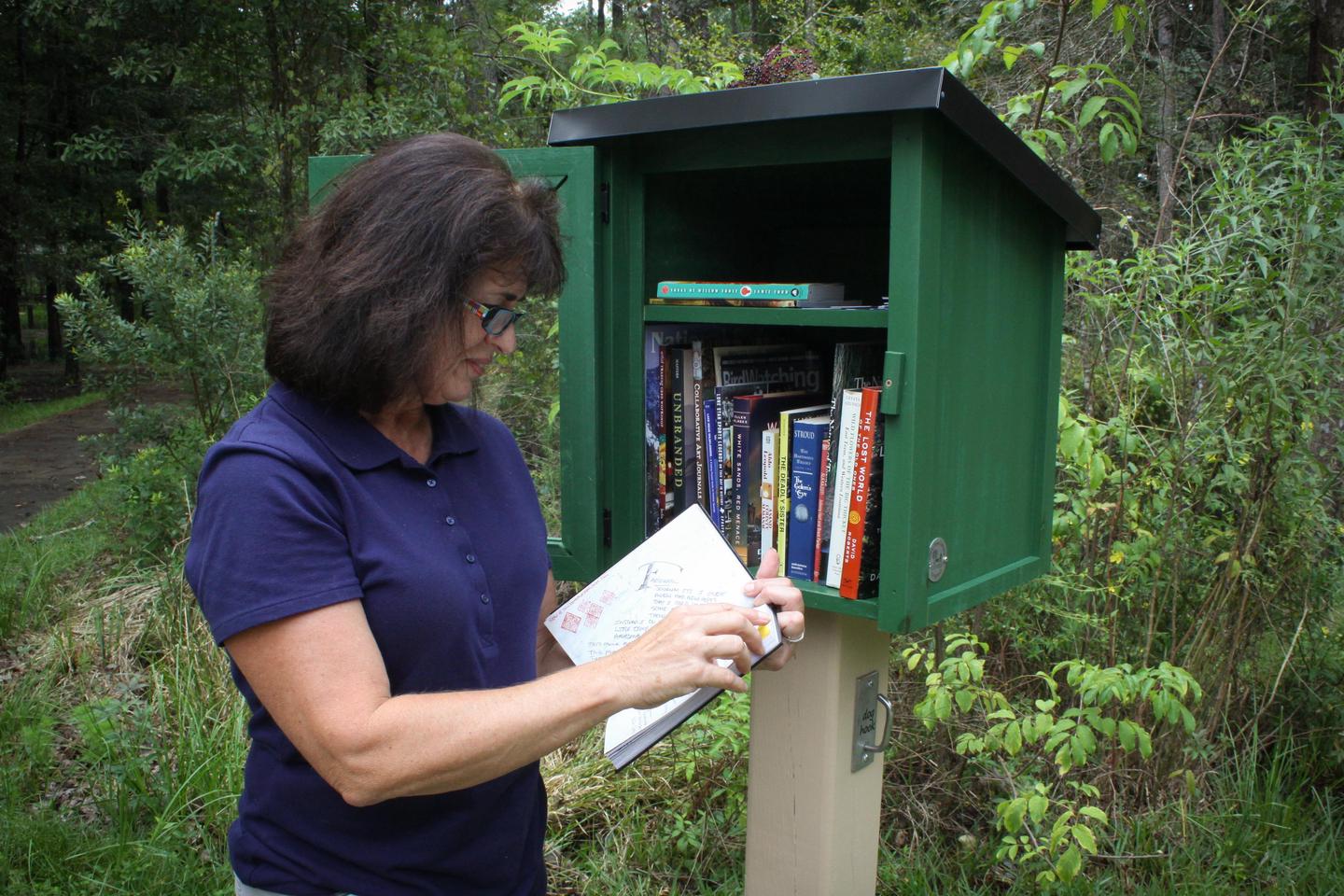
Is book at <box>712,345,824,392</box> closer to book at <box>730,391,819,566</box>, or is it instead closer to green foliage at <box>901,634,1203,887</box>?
book at <box>730,391,819,566</box>

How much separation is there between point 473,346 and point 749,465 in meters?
0.55

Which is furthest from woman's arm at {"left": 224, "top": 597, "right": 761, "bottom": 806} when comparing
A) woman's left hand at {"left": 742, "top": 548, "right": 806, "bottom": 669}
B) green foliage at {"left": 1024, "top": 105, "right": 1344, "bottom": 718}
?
green foliage at {"left": 1024, "top": 105, "right": 1344, "bottom": 718}

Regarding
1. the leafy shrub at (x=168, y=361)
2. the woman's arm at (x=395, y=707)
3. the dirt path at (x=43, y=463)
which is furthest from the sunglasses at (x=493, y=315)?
the dirt path at (x=43, y=463)

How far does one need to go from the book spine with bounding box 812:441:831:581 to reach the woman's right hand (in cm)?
32

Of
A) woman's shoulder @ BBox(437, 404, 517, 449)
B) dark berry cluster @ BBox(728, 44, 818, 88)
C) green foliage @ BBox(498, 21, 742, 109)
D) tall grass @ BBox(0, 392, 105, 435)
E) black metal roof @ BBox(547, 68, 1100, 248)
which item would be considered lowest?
tall grass @ BBox(0, 392, 105, 435)

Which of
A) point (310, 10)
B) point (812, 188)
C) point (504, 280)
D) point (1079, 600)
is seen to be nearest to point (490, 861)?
point (504, 280)

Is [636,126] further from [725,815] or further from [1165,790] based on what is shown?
[1165,790]

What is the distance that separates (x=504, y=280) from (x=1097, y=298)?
7.04 feet

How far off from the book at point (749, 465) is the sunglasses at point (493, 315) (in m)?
0.48

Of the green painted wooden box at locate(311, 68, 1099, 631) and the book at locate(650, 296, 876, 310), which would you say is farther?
the book at locate(650, 296, 876, 310)

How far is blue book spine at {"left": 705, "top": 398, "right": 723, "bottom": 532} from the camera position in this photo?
183cm

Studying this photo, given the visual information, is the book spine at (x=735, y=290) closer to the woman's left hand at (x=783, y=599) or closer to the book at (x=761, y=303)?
the book at (x=761, y=303)

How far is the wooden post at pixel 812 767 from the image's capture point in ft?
6.09

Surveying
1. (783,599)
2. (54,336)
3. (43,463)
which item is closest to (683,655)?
(783,599)
